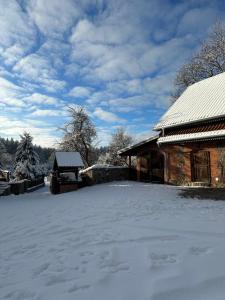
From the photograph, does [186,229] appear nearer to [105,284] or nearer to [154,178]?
[105,284]

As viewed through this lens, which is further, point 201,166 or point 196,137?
point 201,166

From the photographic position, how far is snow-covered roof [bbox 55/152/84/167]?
77.7 feet

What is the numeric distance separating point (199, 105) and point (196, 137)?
3.35 meters

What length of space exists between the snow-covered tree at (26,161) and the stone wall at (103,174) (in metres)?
21.5

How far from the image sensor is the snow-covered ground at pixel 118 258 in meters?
3.73

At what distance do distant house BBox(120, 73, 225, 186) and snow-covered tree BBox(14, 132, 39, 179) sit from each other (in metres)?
25.3

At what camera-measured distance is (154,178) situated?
22.8 metres

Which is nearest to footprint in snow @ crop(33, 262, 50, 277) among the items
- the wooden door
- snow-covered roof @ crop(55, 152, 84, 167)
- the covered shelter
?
the wooden door

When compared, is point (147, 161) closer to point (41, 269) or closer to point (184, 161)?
point (184, 161)

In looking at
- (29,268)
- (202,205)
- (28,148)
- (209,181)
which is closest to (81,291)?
(29,268)

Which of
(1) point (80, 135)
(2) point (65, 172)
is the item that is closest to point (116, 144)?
(1) point (80, 135)

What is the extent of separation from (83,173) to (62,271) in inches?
769

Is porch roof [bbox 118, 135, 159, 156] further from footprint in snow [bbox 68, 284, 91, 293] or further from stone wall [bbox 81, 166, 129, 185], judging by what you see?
footprint in snow [bbox 68, 284, 91, 293]

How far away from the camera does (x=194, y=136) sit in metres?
17.0
